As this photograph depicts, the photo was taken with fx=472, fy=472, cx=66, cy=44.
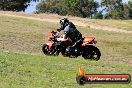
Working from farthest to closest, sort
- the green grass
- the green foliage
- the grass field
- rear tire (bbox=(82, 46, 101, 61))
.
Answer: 1. the green foliage
2. rear tire (bbox=(82, 46, 101, 61))
3. the grass field
4. the green grass

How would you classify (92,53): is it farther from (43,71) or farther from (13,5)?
(13,5)

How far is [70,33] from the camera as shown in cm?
2058

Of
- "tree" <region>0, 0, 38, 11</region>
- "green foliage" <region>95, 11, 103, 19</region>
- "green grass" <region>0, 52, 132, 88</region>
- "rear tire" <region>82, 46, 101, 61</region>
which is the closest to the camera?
"green grass" <region>0, 52, 132, 88</region>

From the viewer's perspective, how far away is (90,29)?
38250 millimetres

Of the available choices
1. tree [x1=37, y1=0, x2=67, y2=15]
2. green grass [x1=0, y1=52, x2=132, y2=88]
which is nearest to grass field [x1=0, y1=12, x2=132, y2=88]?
green grass [x1=0, y1=52, x2=132, y2=88]

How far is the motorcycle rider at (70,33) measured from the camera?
2052 cm

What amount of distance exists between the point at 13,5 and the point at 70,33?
50401 mm

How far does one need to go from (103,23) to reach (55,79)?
3083cm

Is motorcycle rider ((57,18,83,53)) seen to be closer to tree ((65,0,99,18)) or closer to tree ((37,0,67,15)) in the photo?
tree ((65,0,99,18))

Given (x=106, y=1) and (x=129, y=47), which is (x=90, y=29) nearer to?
(x=129, y=47)

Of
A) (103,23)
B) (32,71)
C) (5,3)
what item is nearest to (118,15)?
(5,3)

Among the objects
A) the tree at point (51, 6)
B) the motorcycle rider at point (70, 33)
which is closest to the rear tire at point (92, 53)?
the motorcycle rider at point (70, 33)

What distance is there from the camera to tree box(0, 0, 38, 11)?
6944 cm

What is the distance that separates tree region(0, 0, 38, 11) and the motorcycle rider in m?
48.6
